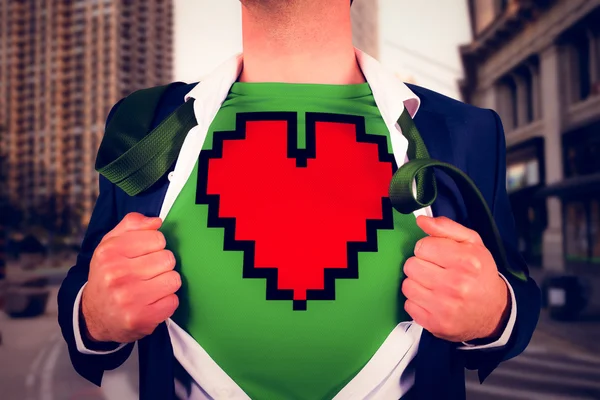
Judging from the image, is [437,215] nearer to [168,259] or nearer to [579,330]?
[168,259]

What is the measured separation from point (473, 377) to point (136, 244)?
21.8ft

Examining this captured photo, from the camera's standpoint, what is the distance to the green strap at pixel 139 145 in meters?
1.23

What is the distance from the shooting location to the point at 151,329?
3.77 feet

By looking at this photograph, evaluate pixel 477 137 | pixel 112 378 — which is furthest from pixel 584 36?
pixel 477 137

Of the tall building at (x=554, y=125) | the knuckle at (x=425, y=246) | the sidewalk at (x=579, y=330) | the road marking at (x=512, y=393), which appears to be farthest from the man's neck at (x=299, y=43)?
the tall building at (x=554, y=125)

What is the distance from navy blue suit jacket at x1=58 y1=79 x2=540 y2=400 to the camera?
1.22 metres

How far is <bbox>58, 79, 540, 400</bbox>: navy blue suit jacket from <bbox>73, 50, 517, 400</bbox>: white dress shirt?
3 cm

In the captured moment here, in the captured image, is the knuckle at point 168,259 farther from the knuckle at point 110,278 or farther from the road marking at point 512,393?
the road marking at point 512,393

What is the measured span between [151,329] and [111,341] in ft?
0.53

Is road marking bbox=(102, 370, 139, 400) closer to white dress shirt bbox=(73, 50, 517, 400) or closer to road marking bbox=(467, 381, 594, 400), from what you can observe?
road marking bbox=(467, 381, 594, 400)

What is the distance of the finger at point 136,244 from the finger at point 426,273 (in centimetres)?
57

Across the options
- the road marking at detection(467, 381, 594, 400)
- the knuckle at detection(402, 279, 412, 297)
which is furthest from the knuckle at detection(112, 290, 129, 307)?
the road marking at detection(467, 381, 594, 400)

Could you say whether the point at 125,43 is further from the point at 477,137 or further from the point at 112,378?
the point at 477,137

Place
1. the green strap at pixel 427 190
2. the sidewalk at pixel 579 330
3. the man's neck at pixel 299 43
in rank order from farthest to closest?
the sidewalk at pixel 579 330 → the man's neck at pixel 299 43 → the green strap at pixel 427 190
